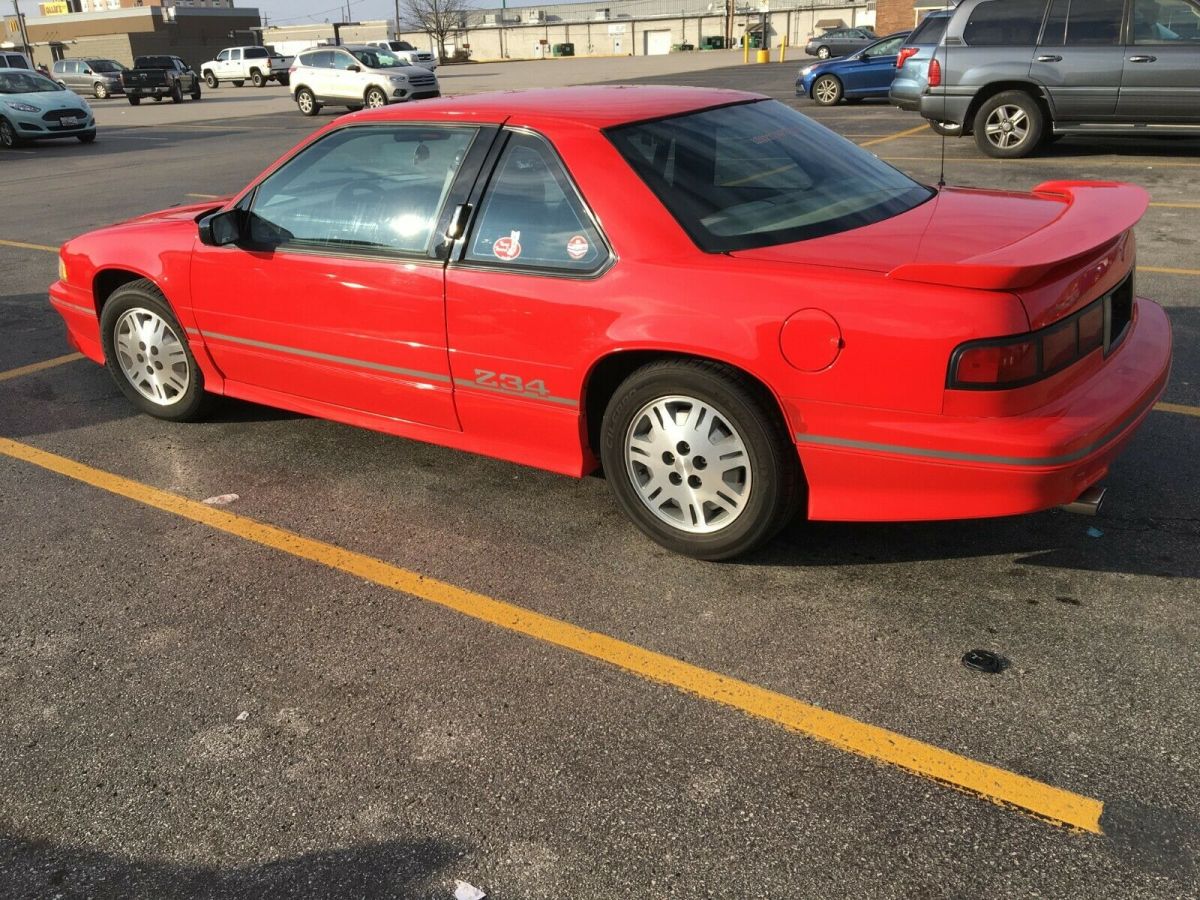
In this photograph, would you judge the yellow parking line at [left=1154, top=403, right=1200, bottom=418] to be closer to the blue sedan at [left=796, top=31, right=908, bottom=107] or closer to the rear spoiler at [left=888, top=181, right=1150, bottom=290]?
the rear spoiler at [left=888, top=181, right=1150, bottom=290]

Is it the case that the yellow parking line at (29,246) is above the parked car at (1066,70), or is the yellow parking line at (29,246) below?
below

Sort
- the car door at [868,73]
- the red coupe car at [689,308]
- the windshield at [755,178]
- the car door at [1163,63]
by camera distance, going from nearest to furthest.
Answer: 1. the red coupe car at [689,308]
2. the windshield at [755,178]
3. the car door at [1163,63]
4. the car door at [868,73]

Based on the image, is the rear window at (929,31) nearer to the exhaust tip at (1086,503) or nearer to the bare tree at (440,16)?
the exhaust tip at (1086,503)

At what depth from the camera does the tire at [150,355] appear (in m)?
4.88

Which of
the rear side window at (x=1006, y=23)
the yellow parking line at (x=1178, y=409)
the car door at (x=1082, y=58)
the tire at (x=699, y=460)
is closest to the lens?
the tire at (x=699, y=460)

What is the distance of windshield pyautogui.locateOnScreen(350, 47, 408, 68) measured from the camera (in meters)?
26.6

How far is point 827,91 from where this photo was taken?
864 inches

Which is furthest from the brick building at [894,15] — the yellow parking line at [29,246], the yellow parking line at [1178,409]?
the yellow parking line at [1178,409]

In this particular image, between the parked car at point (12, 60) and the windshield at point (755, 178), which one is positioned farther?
the parked car at point (12, 60)

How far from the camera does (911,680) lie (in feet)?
9.68

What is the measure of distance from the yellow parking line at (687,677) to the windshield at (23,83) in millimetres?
19951

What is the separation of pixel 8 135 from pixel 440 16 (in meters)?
71.1

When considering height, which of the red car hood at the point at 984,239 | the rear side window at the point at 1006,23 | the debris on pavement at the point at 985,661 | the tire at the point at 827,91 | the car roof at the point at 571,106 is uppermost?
the rear side window at the point at 1006,23

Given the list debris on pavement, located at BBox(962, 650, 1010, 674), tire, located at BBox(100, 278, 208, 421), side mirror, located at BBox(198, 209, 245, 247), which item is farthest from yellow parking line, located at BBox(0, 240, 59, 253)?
debris on pavement, located at BBox(962, 650, 1010, 674)
